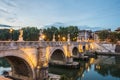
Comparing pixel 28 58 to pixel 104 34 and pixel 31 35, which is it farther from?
pixel 104 34

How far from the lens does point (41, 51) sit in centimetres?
2219

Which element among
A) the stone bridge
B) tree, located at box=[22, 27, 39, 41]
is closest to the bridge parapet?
the stone bridge

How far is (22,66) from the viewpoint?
2103 cm

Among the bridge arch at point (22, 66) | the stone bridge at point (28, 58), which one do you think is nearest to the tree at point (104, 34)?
the stone bridge at point (28, 58)

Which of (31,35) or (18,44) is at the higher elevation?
(31,35)

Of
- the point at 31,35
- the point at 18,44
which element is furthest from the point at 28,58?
the point at 31,35

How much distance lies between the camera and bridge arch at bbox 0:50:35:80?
1891 cm

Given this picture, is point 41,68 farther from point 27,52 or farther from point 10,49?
point 10,49

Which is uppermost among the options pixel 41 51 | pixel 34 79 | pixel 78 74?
pixel 41 51

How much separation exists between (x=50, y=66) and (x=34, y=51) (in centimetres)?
1590

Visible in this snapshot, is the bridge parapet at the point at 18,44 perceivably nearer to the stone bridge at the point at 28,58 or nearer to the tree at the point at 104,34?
the stone bridge at the point at 28,58

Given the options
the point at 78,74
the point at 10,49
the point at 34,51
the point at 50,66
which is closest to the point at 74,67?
the point at 78,74

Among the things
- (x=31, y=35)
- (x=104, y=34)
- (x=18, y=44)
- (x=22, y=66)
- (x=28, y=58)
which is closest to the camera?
(x=18, y=44)

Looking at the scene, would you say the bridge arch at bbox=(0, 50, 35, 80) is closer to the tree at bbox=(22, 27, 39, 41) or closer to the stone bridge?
the stone bridge
